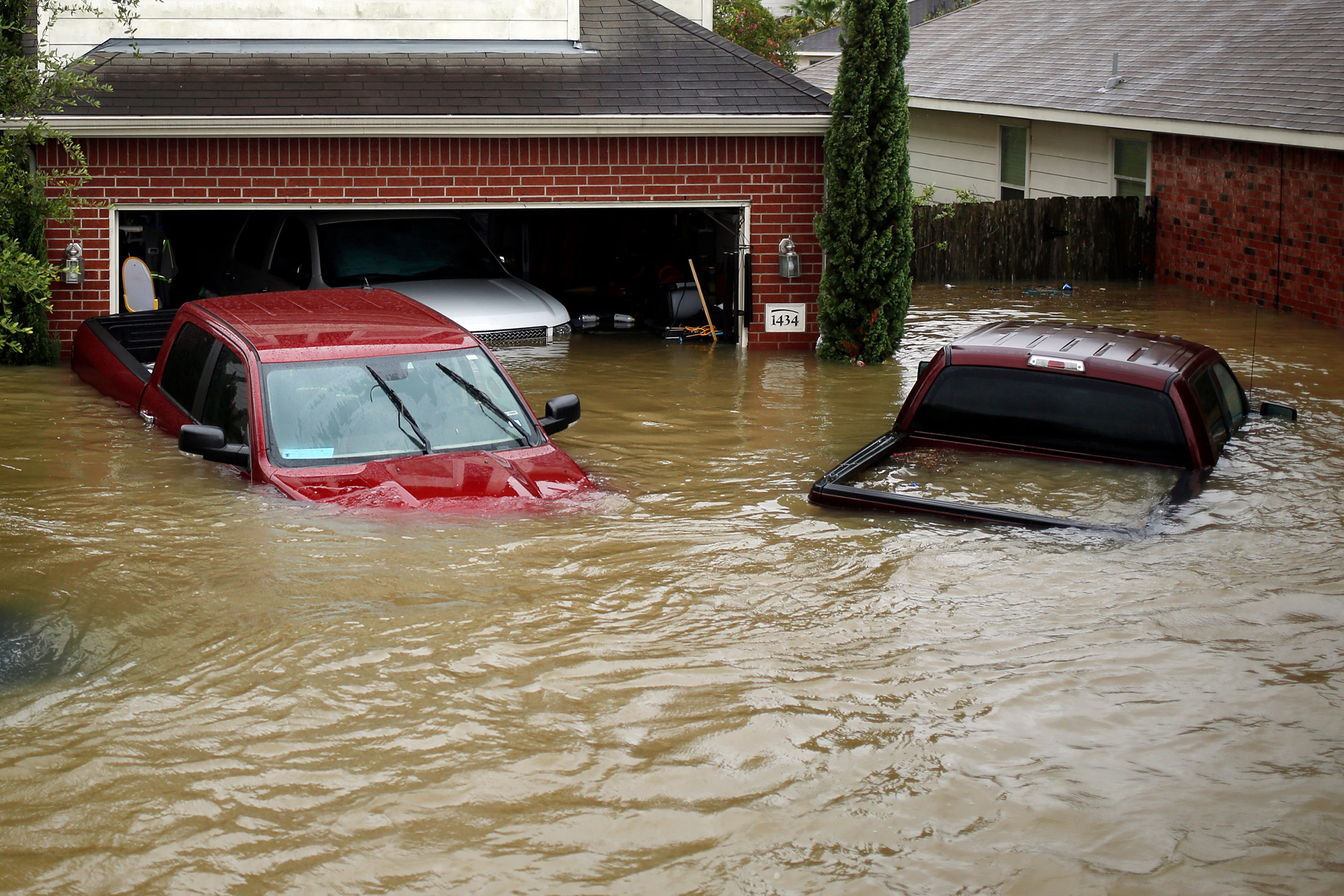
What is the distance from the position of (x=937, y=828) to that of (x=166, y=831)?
8.72 ft

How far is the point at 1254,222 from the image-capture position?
60.2 ft

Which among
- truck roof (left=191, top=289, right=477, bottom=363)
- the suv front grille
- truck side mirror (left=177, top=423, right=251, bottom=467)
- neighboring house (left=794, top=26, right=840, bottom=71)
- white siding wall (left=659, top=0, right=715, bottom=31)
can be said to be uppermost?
neighboring house (left=794, top=26, right=840, bottom=71)

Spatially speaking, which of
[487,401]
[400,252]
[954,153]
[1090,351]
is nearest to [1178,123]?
[954,153]

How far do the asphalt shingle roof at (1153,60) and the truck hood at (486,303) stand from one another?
774cm

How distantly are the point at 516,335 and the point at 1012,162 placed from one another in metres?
14.0

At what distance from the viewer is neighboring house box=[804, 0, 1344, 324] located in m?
17.0

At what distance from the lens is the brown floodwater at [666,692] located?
15.4 feet

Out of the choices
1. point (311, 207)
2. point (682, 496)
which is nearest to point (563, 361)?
point (311, 207)

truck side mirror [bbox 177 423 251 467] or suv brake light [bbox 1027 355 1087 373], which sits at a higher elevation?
suv brake light [bbox 1027 355 1087 373]

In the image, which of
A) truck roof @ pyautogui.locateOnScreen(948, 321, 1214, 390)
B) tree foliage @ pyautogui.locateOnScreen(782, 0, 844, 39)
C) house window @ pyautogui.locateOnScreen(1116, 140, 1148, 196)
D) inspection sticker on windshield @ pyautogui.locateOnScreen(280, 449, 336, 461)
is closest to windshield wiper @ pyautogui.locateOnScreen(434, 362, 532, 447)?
inspection sticker on windshield @ pyautogui.locateOnScreen(280, 449, 336, 461)

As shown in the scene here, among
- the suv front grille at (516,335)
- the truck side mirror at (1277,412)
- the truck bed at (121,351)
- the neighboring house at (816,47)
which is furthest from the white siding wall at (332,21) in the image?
the neighboring house at (816,47)

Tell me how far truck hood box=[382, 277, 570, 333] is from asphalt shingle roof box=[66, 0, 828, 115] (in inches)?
68.8

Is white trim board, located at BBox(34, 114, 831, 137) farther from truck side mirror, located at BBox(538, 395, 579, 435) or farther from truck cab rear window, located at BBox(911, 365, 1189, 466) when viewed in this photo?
truck cab rear window, located at BBox(911, 365, 1189, 466)

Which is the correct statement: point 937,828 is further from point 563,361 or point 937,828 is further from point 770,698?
point 563,361
